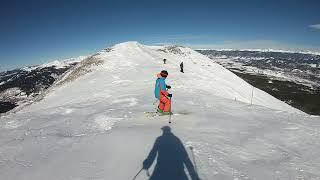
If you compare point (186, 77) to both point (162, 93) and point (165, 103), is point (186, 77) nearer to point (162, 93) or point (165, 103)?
point (165, 103)

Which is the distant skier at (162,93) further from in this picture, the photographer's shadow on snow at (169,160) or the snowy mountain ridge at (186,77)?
the snowy mountain ridge at (186,77)

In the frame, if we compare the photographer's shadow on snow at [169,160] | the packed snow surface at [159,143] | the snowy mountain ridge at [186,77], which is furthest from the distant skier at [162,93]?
the snowy mountain ridge at [186,77]

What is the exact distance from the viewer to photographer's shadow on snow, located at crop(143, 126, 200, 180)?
8.35 m

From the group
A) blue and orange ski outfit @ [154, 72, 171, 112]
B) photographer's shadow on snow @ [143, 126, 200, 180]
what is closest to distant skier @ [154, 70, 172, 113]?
blue and orange ski outfit @ [154, 72, 171, 112]

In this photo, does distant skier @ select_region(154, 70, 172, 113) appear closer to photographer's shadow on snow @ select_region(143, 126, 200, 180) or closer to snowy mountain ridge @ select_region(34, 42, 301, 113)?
photographer's shadow on snow @ select_region(143, 126, 200, 180)

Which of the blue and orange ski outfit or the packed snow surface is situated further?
the blue and orange ski outfit

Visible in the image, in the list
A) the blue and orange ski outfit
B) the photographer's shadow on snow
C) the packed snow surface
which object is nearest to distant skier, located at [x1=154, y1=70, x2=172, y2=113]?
the blue and orange ski outfit

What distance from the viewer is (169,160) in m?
9.42

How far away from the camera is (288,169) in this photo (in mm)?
8781

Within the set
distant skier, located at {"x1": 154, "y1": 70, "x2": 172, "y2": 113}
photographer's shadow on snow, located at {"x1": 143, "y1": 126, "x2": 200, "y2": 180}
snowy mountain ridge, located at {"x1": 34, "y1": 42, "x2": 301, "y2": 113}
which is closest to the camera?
photographer's shadow on snow, located at {"x1": 143, "y1": 126, "x2": 200, "y2": 180}

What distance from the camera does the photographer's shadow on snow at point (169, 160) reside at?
8352 mm

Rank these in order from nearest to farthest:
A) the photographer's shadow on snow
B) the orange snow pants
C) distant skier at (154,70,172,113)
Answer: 1. the photographer's shadow on snow
2. distant skier at (154,70,172,113)
3. the orange snow pants

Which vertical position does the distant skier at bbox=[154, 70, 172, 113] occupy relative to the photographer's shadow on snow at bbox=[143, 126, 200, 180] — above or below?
above

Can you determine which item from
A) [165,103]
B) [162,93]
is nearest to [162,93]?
[162,93]
